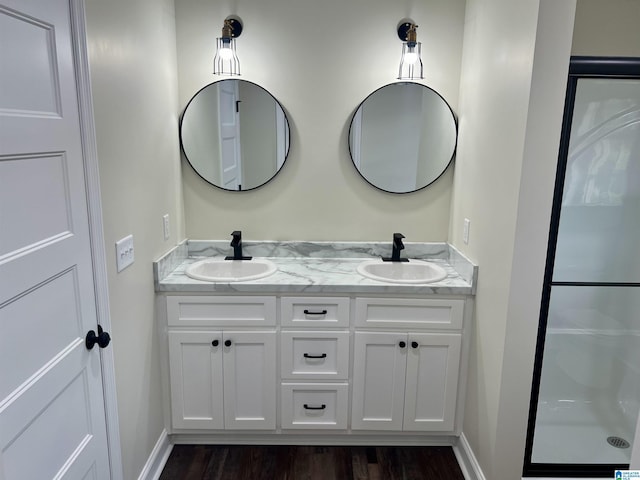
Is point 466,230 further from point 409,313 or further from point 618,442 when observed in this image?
point 618,442

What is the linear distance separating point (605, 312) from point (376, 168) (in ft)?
4.47

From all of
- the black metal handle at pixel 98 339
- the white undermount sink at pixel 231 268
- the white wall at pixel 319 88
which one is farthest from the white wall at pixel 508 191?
the black metal handle at pixel 98 339

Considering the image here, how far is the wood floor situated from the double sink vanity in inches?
2.1

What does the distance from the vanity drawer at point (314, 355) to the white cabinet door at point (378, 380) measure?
70mm

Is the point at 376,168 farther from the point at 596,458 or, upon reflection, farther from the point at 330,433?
the point at 596,458

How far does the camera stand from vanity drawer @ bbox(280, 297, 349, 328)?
2.26 m

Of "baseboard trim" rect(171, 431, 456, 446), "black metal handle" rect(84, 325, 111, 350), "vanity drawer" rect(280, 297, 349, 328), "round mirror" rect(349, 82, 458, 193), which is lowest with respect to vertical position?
"baseboard trim" rect(171, 431, 456, 446)

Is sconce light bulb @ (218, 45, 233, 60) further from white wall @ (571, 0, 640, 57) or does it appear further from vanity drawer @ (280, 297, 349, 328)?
white wall @ (571, 0, 640, 57)

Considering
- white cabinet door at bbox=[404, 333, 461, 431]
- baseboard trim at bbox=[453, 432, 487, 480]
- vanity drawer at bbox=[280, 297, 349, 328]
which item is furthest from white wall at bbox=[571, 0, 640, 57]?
baseboard trim at bbox=[453, 432, 487, 480]

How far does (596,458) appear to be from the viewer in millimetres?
2211

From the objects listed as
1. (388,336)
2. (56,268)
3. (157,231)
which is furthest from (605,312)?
(56,268)

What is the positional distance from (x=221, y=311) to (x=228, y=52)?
135 centimetres

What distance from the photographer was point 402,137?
259 centimetres

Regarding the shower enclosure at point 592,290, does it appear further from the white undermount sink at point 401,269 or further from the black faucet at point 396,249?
the black faucet at point 396,249
